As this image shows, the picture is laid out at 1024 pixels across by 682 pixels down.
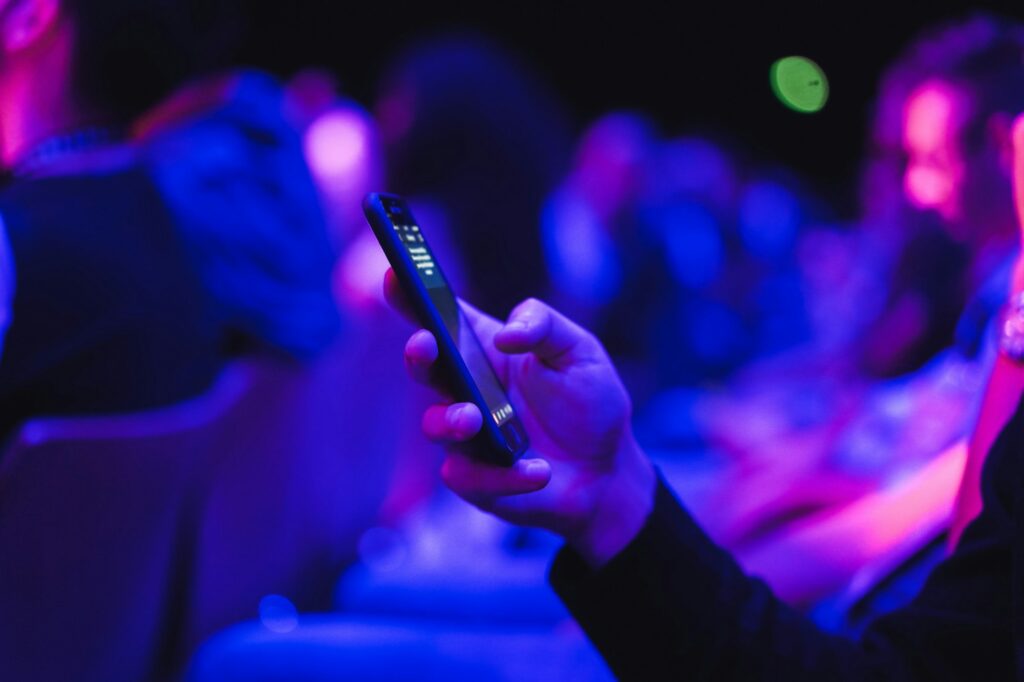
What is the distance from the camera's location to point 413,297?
779 mm

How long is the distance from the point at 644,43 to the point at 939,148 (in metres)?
8.53

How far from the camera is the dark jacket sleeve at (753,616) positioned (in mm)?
839

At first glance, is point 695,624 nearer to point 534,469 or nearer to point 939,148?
point 534,469

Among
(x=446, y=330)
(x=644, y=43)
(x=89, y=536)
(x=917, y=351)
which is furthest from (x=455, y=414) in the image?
(x=644, y=43)

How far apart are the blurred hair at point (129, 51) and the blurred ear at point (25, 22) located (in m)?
0.03

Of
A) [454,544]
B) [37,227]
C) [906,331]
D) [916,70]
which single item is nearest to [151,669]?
[37,227]

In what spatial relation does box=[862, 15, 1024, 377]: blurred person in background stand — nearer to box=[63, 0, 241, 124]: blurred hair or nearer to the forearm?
the forearm

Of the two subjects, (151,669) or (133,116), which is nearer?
(151,669)

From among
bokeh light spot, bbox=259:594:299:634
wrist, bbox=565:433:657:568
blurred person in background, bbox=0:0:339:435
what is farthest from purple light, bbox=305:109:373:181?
wrist, bbox=565:433:657:568

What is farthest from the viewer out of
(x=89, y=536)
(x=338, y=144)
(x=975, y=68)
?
(x=338, y=144)

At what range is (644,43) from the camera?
9.81 meters

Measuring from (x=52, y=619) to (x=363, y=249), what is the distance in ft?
6.99

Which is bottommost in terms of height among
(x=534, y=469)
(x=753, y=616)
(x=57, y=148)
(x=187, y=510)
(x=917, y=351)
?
(x=917, y=351)

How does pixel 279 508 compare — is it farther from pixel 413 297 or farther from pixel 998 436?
pixel 998 436
